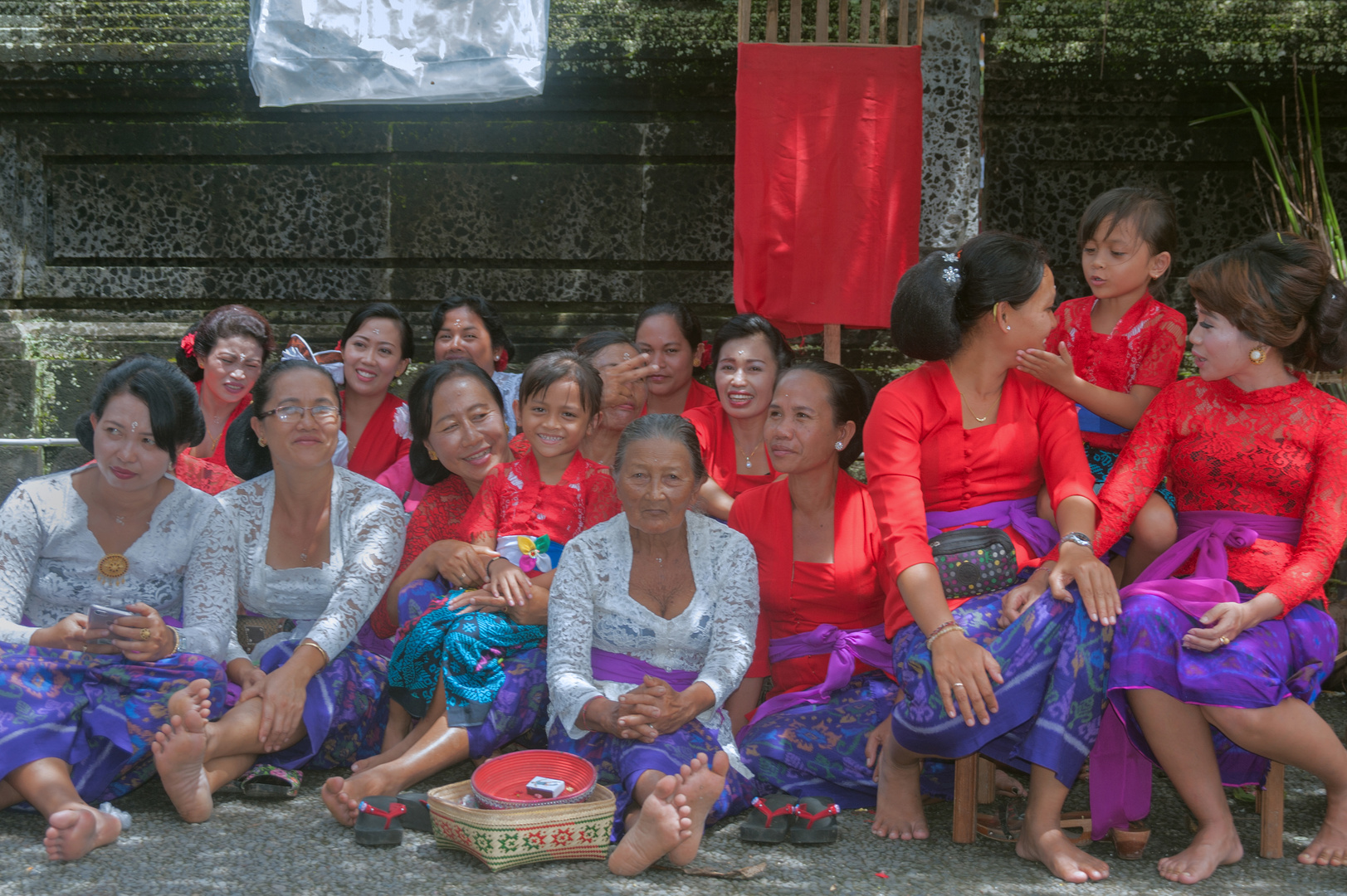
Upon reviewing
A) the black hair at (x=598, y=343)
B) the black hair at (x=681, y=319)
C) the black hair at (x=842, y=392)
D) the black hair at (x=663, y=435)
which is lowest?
the black hair at (x=663, y=435)

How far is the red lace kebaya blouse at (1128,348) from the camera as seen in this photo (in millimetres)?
3516

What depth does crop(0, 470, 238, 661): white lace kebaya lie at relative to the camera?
3143mm

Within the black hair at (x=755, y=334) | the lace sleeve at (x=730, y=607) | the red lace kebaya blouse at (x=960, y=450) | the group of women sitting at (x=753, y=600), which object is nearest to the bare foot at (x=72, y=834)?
the group of women sitting at (x=753, y=600)

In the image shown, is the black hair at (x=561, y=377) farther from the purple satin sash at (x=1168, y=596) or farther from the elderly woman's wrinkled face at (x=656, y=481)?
the purple satin sash at (x=1168, y=596)

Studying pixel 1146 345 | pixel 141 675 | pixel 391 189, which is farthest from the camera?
pixel 391 189

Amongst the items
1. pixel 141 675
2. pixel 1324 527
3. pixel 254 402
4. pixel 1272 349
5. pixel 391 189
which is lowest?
pixel 141 675

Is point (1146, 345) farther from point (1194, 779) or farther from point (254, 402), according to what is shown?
point (254, 402)

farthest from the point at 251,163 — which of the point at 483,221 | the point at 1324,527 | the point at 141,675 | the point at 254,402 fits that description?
the point at 1324,527

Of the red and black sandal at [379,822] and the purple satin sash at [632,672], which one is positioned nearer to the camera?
the red and black sandal at [379,822]

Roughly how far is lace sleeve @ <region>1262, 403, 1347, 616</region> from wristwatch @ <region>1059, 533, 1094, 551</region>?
1.50ft

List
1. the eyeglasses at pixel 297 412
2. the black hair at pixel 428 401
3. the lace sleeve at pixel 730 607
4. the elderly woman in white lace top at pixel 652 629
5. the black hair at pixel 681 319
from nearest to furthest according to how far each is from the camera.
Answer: the elderly woman in white lace top at pixel 652 629 < the lace sleeve at pixel 730 607 < the eyeglasses at pixel 297 412 < the black hair at pixel 428 401 < the black hair at pixel 681 319

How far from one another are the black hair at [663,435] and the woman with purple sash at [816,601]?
0.29m

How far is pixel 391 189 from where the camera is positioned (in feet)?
18.8

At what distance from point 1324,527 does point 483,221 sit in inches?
164
